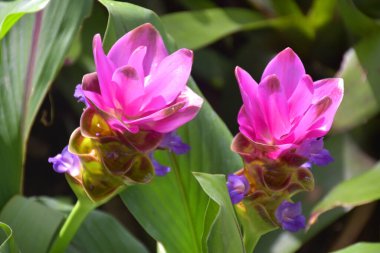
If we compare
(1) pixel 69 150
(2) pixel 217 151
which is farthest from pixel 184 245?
(1) pixel 69 150

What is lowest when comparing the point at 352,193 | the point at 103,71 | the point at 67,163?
the point at 352,193

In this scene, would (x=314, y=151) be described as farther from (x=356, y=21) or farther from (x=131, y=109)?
(x=356, y=21)

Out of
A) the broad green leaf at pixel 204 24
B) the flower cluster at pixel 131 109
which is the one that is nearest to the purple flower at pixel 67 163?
the flower cluster at pixel 131 109

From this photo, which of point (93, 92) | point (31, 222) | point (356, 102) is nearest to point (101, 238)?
point (31, 222)

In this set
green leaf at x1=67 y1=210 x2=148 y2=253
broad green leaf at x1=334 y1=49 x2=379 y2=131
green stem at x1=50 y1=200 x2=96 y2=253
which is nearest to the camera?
green stem at x1=50 y1=200 x2=96 y2=253

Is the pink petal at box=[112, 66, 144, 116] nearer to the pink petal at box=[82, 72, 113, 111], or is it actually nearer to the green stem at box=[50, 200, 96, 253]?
the pink petal at box=[82, 72, 113, 111]

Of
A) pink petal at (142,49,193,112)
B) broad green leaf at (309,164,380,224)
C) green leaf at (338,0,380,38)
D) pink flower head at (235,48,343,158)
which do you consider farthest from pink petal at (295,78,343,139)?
green leaf at (338,0,380,38)

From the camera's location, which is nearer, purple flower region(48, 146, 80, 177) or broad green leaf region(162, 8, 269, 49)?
purple flower region(48, 146, 80, 177)
